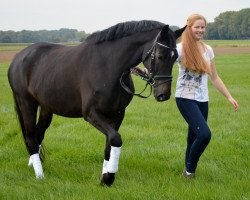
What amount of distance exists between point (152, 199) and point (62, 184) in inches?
51.2

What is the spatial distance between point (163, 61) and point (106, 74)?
0.82 m

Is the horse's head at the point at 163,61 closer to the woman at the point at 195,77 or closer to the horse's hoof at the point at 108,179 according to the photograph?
the woman at the point at 195,77

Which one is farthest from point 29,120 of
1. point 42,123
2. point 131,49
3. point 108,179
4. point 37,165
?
point 131,49

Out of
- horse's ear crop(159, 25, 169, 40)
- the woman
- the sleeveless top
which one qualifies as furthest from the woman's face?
horse's ear crop(159, 25, 169, 40)

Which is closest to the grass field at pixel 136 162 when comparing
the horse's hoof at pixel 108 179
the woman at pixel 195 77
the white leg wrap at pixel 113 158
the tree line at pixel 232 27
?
the horse's hoof at pixel 108 179

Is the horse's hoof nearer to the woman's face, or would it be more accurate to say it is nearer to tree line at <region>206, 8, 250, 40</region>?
the woman's face

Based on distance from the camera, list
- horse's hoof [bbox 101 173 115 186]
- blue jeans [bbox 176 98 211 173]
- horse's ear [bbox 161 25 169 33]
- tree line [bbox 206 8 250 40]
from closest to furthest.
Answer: horse's ear [bbox 161 25 169 33], horse's hoof [bbox 101 173 115 186], blue jeans [bbox 176 98 211 173], tree line [bbox 206 8 250 40]

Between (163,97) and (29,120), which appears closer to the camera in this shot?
(163,97)

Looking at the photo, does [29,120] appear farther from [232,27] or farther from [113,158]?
[232,27]

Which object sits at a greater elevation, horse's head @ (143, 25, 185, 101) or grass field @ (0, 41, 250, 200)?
horse's head @ (143, 25, 185, 101)

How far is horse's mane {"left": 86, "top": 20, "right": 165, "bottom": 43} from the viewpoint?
4676 mm

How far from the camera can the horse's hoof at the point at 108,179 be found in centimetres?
484

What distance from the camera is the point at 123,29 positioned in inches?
191

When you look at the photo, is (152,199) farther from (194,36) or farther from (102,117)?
(194,36)
